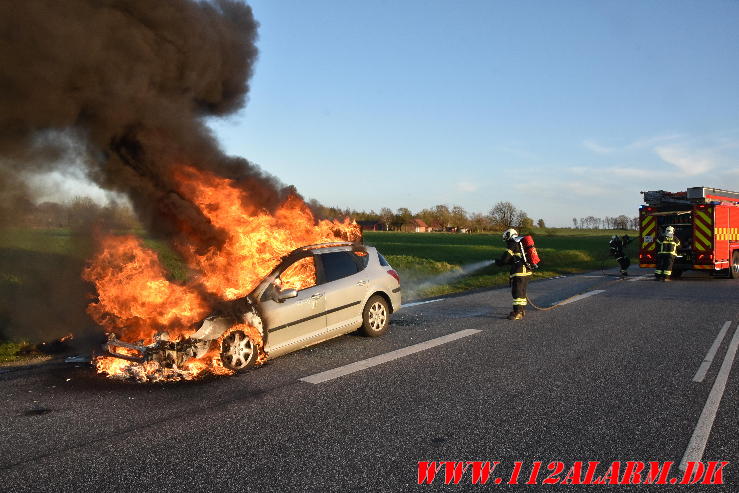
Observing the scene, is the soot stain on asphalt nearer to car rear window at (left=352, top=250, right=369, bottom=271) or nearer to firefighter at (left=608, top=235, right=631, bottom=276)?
car rear window at (left=352, top=250, right=369, bottom=271)

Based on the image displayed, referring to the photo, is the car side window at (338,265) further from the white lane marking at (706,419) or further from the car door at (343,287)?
the white lane marking at (706,419)

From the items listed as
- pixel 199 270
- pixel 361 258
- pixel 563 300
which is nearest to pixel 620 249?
pixel 563 300

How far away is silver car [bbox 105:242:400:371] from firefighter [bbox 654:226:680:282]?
37.6ft

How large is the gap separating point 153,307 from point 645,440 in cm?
536

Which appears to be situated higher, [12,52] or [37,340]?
[12,52]

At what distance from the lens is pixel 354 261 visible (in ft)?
26.0

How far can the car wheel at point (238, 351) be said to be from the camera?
6066 millimetres

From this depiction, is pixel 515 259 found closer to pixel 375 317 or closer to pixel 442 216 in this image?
pixel 375 317

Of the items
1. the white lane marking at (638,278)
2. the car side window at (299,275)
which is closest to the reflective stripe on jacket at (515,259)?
the car side window at (299,275)

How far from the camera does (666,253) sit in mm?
15992

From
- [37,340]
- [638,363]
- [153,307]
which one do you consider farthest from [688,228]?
[37,340]

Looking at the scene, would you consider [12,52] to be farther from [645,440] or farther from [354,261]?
[645,440]

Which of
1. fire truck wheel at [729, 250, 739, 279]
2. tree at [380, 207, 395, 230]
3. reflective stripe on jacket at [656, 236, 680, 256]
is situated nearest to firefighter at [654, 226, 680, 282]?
reflective stripe on jacket at [656, 236, 680, 256]

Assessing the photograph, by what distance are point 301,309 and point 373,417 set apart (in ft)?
8.05
